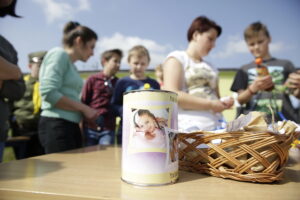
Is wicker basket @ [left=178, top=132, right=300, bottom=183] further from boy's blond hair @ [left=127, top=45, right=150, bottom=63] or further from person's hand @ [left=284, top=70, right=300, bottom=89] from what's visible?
boy's blond hair @ [left=127, top=45, right=150, bottom=63]

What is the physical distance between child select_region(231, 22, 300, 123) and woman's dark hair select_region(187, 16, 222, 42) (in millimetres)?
399

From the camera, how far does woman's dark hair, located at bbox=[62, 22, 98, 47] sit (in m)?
1.38

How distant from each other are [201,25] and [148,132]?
975 mm

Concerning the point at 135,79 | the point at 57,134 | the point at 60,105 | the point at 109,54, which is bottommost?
the point at 57,134

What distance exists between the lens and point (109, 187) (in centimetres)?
41

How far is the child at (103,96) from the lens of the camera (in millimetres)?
1839

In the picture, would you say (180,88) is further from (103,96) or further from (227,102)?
(103,96)

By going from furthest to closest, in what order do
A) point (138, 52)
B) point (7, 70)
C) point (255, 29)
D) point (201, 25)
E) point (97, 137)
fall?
point (138, 52) → point (97, 137) → point (255, 29) → point (201, 25) → point (7, 70)

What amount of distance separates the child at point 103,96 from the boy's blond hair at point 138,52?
0.22 meters

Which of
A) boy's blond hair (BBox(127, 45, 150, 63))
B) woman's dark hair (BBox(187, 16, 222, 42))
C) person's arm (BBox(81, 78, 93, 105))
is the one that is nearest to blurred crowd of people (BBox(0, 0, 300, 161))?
woman's dark hair (BBox(187, 16, 222, 42))

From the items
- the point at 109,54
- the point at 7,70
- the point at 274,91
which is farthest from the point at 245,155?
the point at 109,54

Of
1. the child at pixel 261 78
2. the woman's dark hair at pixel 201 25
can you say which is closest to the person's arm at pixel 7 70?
the woman's dark hair at pixel 201 25

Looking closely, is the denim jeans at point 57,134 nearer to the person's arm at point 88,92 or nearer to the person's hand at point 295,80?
the person's arm at point 88,92

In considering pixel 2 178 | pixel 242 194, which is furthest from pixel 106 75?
pixel 242 194
